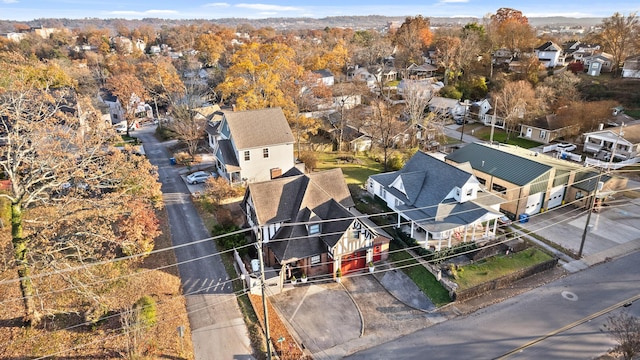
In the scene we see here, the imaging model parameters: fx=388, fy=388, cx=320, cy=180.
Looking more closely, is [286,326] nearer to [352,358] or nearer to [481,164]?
[352,358]

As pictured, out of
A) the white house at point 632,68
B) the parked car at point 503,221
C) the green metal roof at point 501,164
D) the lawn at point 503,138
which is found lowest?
the parked car at point 503,221

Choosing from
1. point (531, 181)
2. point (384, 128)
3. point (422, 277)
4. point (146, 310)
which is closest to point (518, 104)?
point (384, 128)

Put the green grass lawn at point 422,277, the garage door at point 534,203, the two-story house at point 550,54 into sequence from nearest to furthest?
the green grass lawn at point 422,277
the garage door at point 534,203
the two-story house at point 550,54

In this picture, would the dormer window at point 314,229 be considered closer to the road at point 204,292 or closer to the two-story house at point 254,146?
the road at point 204,292

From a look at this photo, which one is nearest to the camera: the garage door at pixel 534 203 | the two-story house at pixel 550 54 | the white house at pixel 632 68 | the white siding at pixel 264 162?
the garage door at pixel 534 203

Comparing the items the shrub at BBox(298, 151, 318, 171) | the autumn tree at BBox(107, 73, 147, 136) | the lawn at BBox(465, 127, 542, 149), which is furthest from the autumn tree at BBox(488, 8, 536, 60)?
the autumn tree at BBox(107, 73, 147, 136)

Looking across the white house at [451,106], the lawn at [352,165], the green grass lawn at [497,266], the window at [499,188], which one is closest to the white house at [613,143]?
the white house at [451,106]

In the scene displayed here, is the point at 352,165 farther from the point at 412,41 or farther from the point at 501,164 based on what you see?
the point at 412,41

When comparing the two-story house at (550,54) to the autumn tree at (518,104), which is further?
the two-story house at (550,54)

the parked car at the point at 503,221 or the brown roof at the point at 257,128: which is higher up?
the brown roof at the point at 257,128
